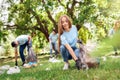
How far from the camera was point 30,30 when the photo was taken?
99.1 feet

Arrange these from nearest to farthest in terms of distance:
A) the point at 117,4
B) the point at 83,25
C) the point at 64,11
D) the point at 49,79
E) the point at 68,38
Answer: the point at 117,4 < the point at 49,79 < the point at 68,38 < the point at 83,25 < the point at 64,11

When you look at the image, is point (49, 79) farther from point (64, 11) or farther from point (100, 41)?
point (64, 11)

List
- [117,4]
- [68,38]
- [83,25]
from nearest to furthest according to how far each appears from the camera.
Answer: [117,4] → [68,38] → [83,25]

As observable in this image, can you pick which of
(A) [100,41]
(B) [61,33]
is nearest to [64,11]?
(B) [61,33]

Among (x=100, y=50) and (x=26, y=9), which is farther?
(x=26, y=9)

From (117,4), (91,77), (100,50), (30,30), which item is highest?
(117,4)

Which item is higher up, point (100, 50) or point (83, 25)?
point (100, 50)

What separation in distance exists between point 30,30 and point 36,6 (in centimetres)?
415

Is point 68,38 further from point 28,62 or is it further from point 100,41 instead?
point 100,41

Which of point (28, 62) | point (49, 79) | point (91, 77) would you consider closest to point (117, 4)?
point (91, 77)

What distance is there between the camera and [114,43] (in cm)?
77

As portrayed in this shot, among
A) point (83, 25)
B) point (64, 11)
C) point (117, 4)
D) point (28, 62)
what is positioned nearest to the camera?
point (117, 4)

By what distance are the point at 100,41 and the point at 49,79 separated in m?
5.56

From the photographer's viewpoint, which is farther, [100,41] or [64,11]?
[64,11]
